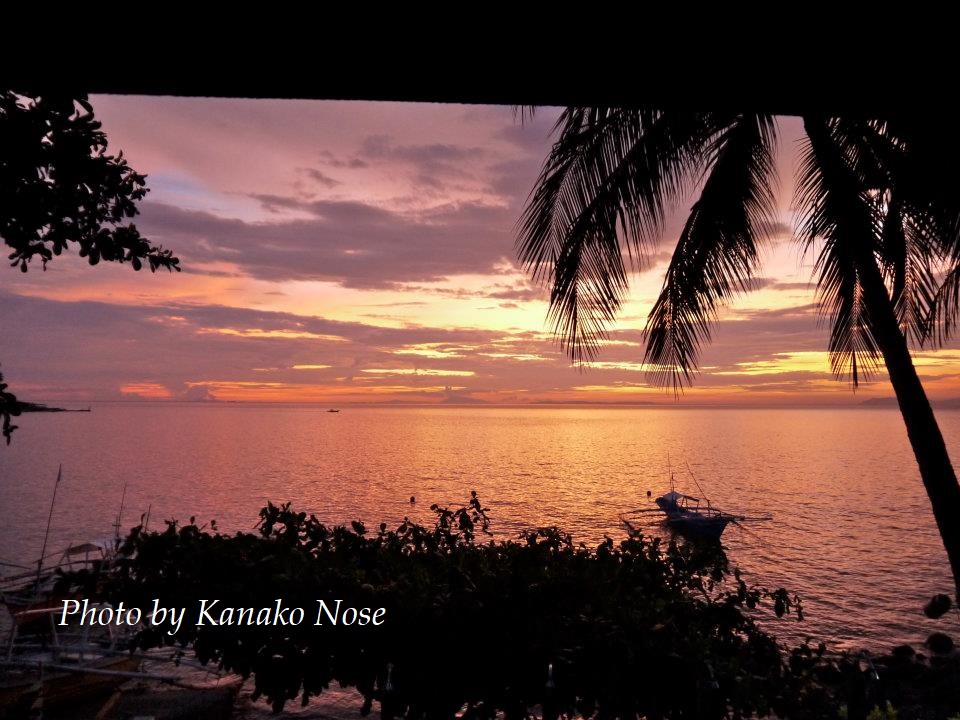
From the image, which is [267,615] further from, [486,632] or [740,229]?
[740,229]

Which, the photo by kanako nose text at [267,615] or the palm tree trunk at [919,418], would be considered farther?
the palm tree trunk at [919,418]

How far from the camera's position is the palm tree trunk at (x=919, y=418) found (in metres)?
5.39

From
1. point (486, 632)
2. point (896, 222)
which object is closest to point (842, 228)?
point (896, 222)

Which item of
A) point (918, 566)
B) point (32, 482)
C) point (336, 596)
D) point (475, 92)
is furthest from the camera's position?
point (32, 482)

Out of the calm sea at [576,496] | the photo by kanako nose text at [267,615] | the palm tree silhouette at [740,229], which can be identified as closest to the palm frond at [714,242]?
the palm tree silhouette at [740,229]

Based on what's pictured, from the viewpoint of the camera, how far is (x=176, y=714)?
1142cm

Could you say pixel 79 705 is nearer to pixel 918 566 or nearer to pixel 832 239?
pixel 832 239

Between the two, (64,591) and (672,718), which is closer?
(672,718)

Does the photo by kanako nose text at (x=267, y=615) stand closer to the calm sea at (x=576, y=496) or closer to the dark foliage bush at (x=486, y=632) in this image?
the dark foliage bush at (x=486, y=632)

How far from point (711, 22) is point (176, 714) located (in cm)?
1366

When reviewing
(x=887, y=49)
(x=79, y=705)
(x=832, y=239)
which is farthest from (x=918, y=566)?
(x=887, y=49)

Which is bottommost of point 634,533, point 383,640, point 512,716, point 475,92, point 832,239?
point 512,716

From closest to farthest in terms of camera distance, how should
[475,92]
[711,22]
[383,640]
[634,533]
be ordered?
[711,22], [475,92], [383,640], [634,533]

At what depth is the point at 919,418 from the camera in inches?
216
